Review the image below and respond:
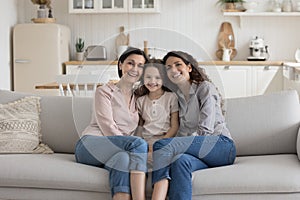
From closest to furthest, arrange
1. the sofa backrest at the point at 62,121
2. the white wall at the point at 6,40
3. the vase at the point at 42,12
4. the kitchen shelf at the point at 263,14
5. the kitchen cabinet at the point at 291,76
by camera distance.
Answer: the sofa backrest at the point at 62,121
the kitchen cabinet at the point at 291,76
the white wall at the point at 6,40
the kitchen shelf at the point at 263,14
the vase at the point at 42,12

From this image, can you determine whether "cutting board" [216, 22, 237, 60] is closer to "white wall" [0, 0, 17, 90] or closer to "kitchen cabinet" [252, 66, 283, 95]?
"kitchen cabinet" [252, 66, 283, 95]

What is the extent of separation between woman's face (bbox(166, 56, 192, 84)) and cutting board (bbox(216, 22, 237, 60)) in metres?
3.86

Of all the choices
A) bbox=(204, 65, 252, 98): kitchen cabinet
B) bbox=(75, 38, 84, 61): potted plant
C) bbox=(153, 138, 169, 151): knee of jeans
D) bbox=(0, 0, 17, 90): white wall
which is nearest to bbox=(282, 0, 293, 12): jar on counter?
bbox=(204, 65, 252, 98): kitchen cabinet

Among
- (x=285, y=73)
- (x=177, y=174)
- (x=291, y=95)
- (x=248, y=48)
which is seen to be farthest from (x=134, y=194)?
(x=248, y=48)

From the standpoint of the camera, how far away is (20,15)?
7.10 meters

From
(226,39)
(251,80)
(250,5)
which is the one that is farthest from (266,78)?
(250,5)

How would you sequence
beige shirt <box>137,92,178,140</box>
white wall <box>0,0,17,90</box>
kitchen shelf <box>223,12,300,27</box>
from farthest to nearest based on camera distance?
kitchen shelf <box>223,12,300,27</box> → white wall <box>0,0,17,90</box> → beige shirt <box>137,92,178,140</box>

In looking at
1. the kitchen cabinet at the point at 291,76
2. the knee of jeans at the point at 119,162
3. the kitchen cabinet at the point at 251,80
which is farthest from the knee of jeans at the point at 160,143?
the kitchen cabinet at the point at 251,80

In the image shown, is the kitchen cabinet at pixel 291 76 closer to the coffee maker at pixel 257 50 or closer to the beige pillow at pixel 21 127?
the coffee maker at pixel 257 50

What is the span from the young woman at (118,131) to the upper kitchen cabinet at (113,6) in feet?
12.1

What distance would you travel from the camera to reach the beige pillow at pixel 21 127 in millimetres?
3531

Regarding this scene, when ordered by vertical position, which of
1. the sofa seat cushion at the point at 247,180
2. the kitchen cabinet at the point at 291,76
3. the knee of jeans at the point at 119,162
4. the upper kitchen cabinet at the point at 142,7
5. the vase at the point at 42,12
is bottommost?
the sofa seat cushion at the point at 247,180

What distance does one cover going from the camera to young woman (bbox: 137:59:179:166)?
3.11 meters

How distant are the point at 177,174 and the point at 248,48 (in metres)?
4.30
